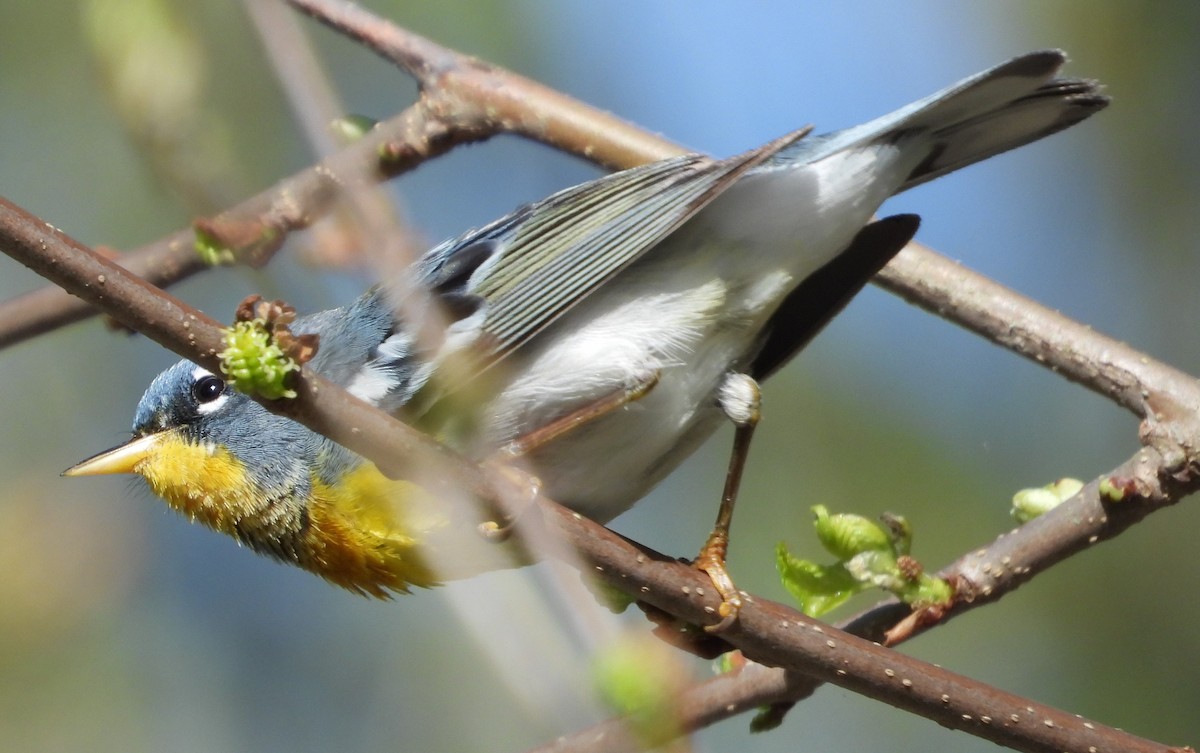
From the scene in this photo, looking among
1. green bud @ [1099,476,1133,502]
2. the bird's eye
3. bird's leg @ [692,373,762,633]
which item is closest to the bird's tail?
bird's leg @ [692,373,762,633]

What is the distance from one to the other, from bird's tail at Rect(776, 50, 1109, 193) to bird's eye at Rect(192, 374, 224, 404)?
1.71 metres

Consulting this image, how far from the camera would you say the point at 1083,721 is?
229cm

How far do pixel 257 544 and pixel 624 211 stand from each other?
1312 mm

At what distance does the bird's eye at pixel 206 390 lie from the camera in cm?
335

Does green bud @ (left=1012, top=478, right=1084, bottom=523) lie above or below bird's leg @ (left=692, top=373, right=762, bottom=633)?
below

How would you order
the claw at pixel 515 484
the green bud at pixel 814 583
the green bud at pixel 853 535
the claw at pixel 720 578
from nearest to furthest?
the claw at pixel 515 484, the claw at pixel 720 578, the green bud at pixel 853 535, the green bud at pixel 814 583

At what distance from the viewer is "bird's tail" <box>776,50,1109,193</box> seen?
2941 mm

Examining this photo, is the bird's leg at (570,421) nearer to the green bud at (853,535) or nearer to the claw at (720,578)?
the claw at (720,578)

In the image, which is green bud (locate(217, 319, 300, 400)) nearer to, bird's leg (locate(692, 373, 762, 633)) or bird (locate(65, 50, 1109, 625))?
bird (locate(65, 50, 1109, 625))

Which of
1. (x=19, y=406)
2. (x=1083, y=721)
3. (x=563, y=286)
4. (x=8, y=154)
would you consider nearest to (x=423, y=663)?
(x=19, y=406)

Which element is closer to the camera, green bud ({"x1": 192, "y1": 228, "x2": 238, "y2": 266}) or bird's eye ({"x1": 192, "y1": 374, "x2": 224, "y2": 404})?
green bud ({"x1": 192, "y1": 228, "x2": 238, "y2": 266})

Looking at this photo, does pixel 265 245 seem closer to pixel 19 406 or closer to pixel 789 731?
pixel 19 406

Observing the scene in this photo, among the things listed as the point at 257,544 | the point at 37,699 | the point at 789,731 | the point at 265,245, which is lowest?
the point at 789,731

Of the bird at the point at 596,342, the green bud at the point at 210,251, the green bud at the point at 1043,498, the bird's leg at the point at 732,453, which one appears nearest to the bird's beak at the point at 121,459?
the bird at the point at 596,342
